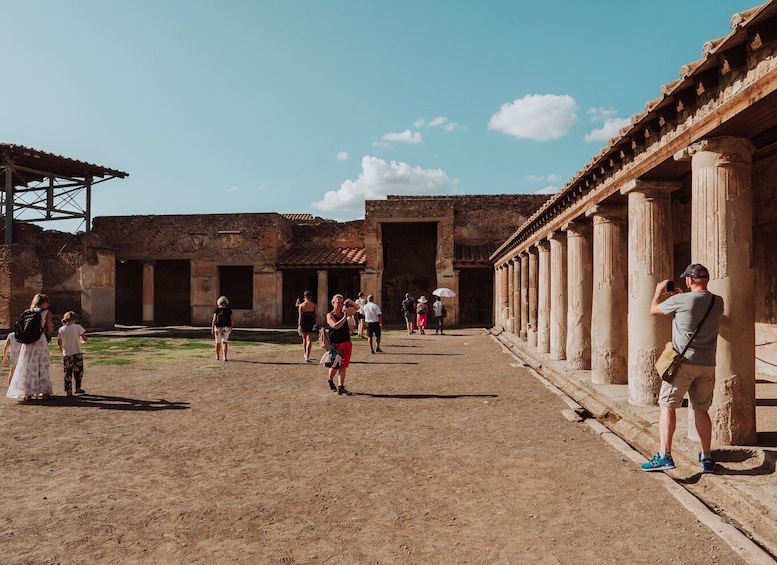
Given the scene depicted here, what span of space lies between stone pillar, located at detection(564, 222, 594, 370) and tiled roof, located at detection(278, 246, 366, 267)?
1596cm

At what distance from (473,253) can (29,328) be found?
19993 millimetres

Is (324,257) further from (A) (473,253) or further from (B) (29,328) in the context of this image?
(B) (29,328)

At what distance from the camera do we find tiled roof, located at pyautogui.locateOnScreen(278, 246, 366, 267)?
25000 mm

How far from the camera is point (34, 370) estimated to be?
7.64 m

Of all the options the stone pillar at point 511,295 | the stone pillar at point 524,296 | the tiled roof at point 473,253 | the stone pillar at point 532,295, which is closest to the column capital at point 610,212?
the stone pillar at point 532,295

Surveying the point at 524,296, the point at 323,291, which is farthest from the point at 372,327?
the point at 323,291

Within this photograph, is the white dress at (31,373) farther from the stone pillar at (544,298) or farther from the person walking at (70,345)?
the stone pillar at (544,298)

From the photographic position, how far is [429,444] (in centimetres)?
555

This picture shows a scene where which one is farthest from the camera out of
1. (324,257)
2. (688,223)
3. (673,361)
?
(324,257)

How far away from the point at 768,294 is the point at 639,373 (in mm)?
3210

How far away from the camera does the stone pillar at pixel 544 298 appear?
12.5 meters

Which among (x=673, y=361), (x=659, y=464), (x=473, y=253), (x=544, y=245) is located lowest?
(x=659, y=464)

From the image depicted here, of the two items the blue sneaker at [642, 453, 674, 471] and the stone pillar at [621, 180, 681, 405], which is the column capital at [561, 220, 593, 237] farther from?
the blue sneaker at [642, 453, 674, 471]

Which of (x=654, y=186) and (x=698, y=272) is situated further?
(x=654, y=186)
